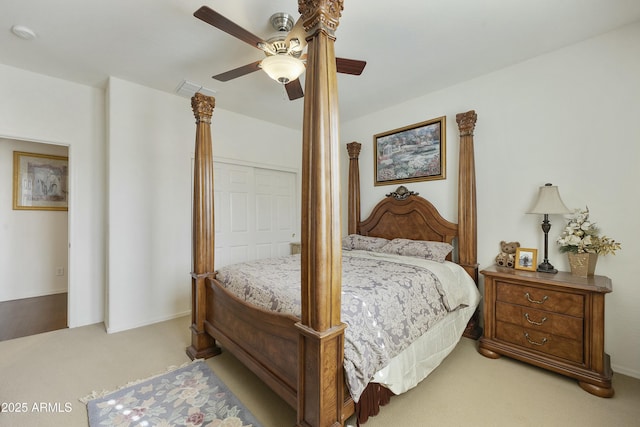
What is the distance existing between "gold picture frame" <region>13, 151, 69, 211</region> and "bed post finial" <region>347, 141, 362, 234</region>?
4502mm

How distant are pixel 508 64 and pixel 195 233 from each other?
→ 3.50 meters

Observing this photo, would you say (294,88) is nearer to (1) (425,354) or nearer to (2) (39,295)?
(1) (425,354)

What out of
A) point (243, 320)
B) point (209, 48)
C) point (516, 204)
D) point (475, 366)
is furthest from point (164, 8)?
point (475, 366)

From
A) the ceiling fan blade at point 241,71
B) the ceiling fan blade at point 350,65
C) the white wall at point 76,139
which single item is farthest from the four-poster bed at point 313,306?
the white wall at point 76,139

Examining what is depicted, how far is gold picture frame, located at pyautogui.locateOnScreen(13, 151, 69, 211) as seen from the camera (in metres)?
3.97

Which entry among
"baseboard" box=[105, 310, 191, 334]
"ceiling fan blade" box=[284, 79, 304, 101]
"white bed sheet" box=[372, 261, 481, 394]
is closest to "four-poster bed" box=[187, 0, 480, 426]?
"white bed sheet" box=[372, 261, 481, 394]

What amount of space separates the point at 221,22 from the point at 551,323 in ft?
10.5

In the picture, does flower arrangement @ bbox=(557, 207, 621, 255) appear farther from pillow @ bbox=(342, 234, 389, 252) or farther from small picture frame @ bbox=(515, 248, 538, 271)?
pillow @ bbox=(342, 234, 389, 252)

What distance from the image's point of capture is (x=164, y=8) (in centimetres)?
195

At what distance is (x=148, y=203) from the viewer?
325 cm

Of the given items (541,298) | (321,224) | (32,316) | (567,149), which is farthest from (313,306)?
(32,316)

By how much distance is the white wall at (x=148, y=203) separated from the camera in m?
3.03

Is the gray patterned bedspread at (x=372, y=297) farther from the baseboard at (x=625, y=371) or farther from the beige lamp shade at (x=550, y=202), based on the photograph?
the baseboard at (x=625, y=371)

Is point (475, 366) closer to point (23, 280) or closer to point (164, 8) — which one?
point (164, 8)
